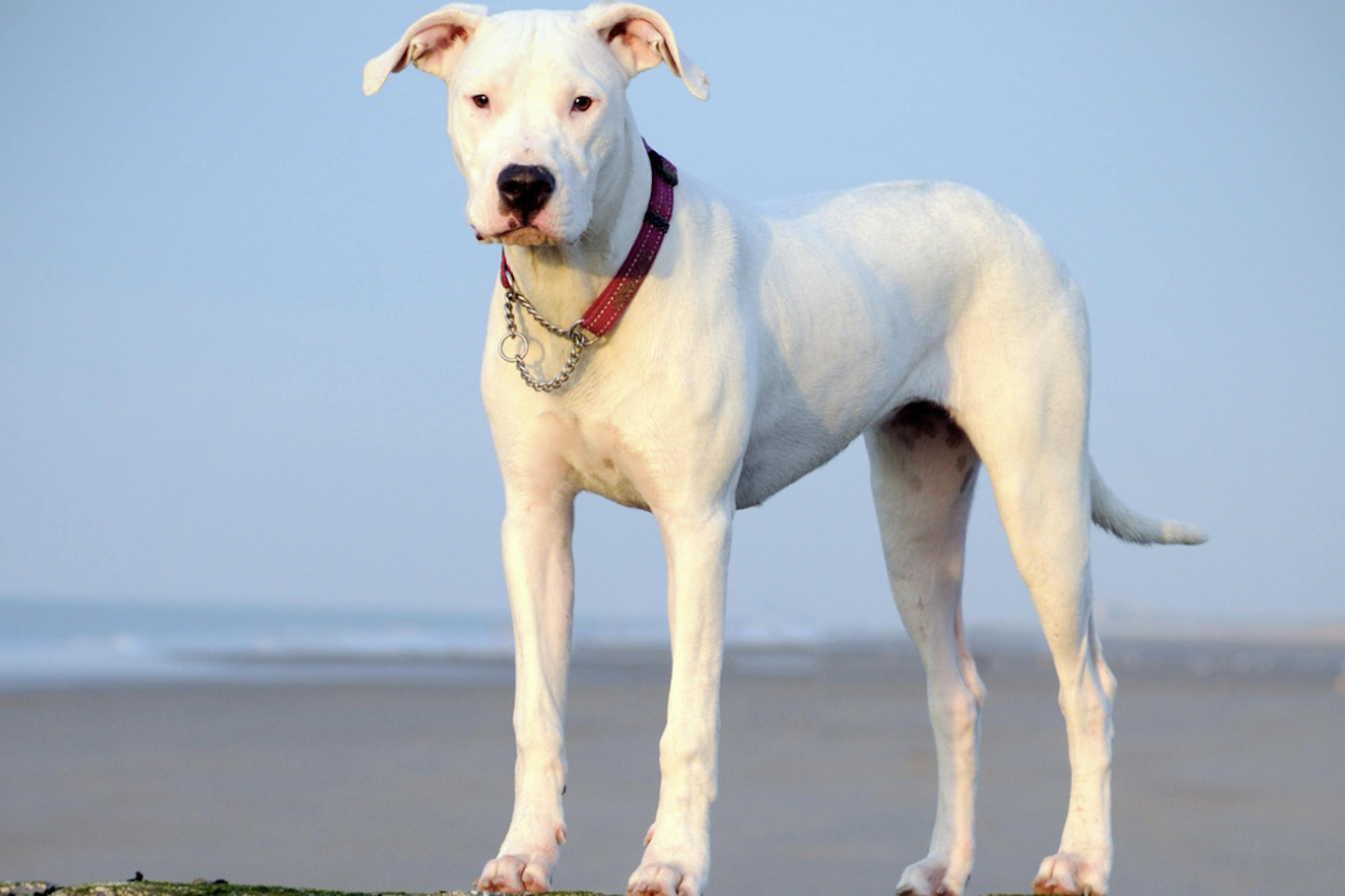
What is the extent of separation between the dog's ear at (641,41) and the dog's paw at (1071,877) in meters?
3.12

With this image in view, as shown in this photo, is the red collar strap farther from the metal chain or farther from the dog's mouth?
the dog's mouth

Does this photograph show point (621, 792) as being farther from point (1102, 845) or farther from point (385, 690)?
point (385, 690)

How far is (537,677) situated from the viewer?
465 centimetres

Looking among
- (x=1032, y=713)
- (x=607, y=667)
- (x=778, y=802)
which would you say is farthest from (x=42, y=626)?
(x=778, y=802)

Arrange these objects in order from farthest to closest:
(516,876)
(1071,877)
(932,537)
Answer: (932,537) < (1071,877) < (516,876)

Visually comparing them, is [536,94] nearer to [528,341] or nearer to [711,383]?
[528,341]

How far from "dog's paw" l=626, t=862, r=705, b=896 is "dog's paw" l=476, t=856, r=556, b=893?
316 mm

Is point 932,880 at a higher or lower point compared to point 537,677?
lower

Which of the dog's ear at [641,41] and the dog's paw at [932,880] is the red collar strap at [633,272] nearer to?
the dog's ear at [641,41]

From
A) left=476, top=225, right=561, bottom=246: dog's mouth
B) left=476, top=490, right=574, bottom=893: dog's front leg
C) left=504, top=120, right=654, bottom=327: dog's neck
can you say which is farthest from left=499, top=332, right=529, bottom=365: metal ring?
left=476, top=225, right=561, bottom=246: dog's mouth

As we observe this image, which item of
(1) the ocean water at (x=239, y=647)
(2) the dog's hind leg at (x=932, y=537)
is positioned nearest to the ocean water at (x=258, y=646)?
(1) the ocean water at (x=239, y=647)

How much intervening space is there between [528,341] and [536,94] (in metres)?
0.87

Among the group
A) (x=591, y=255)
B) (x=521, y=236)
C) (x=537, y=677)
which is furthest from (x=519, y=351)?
(x=537, y=677)

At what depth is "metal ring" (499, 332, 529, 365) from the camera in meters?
4.69
